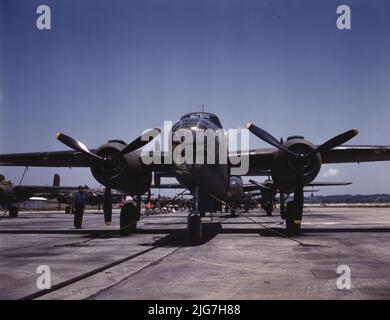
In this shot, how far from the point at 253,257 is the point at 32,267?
5380 millimetres

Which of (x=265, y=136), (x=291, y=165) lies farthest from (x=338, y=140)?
(x=265, y=136)

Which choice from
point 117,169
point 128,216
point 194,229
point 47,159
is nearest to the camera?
point 194,229

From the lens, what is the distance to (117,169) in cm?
1582

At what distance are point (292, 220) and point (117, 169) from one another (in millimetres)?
7578

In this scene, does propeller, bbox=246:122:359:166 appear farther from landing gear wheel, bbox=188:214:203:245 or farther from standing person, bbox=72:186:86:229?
standing person, bbox=72:186:86:229

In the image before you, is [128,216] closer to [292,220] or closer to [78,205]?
[78,205]

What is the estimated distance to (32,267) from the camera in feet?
27.9

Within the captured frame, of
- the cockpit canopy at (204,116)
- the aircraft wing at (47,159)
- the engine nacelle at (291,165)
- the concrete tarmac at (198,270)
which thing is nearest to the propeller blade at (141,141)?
the cockpit canopy at (204,116)

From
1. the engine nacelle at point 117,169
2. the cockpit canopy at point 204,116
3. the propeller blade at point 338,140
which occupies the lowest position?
the engine nacelle at point 117,169

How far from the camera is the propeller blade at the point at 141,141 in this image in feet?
47.0

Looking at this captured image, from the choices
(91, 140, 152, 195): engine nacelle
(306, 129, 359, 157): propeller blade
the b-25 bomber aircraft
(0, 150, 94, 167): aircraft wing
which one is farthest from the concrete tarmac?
(0, 150, 94, 167): aircraft wing

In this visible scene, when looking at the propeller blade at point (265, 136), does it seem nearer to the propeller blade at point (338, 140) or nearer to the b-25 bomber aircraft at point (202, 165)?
the b-25 bomber aircraft at point (202, 165)
